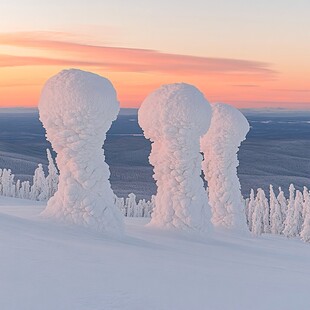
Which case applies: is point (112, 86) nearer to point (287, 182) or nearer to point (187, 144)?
point (187, 144)

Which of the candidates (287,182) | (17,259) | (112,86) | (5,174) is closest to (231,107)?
(112,86)

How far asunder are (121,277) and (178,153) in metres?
13.6

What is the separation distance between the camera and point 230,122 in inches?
1342

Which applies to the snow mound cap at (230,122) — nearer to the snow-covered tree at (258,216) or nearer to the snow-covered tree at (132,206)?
the snow-covered tree at (258,216)

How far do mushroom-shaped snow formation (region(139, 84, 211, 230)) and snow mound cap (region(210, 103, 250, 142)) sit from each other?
26.5ft

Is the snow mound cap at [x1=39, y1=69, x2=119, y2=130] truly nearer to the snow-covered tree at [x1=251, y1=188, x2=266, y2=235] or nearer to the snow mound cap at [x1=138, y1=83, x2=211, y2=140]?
the snow mound cap at [x1=138, y1=83, x2=211, y2=140]

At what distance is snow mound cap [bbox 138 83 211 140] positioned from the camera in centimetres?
2534

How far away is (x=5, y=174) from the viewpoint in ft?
244

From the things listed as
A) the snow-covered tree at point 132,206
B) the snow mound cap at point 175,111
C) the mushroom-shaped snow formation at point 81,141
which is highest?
the snow mound cap at point 175,111

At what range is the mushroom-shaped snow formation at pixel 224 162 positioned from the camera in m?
34.2

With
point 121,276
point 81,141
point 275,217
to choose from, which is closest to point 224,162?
point 81,141

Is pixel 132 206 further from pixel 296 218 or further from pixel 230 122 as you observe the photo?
pixel 230 122

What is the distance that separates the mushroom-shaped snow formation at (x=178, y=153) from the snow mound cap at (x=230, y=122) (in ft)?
26.5

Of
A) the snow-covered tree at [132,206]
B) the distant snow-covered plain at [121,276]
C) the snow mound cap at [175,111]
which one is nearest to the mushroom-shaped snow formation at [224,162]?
the snow mound cap at [175,111]
